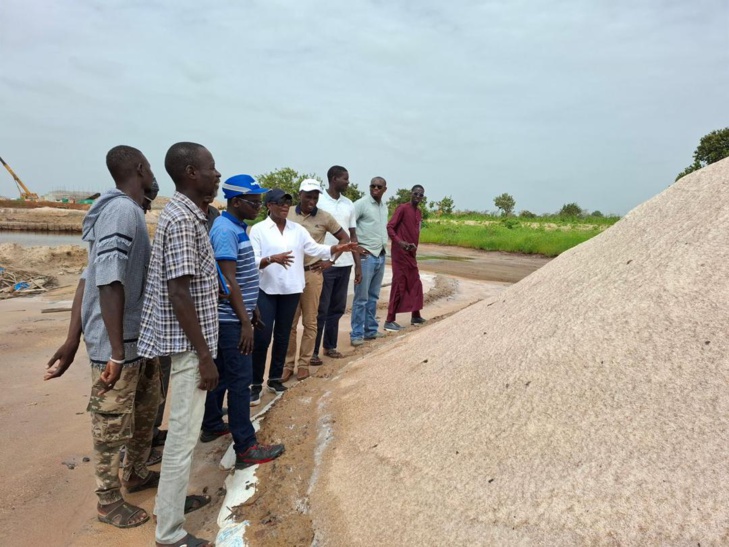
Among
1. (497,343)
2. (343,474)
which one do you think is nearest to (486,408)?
(497,343)

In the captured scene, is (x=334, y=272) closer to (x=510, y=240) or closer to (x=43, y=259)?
(x=43, y=259)

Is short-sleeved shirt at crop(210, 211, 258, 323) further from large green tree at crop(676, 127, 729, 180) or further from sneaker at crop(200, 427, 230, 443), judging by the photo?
large green tree at crop(676, 127, 729, 180)

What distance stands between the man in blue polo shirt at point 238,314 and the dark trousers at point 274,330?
0.65m

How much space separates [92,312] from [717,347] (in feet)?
7.79

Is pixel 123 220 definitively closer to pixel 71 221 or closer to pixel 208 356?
pixel 208 356

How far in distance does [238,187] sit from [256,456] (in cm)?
129

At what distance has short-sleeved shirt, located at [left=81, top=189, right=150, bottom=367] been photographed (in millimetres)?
1849

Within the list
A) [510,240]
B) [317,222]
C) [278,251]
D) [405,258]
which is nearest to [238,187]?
[278,251]

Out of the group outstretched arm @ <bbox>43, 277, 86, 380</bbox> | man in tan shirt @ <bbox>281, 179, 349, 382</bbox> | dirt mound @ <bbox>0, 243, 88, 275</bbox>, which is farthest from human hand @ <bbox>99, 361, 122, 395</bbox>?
dirt mound @ <bbox>0, 243, 88, 275</bbox>

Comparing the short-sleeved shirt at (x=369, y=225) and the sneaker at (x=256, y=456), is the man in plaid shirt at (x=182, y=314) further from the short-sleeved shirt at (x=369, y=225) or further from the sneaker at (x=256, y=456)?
the short-sleeved shirt at (x=369, y=225)

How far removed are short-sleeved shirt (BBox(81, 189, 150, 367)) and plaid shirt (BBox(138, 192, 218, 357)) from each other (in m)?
0.20

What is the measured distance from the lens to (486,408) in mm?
1876

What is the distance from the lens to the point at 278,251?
306 cm

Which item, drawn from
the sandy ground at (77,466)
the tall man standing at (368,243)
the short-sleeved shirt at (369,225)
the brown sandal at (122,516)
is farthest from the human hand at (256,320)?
the short-sleeved shirt at (369,225)
